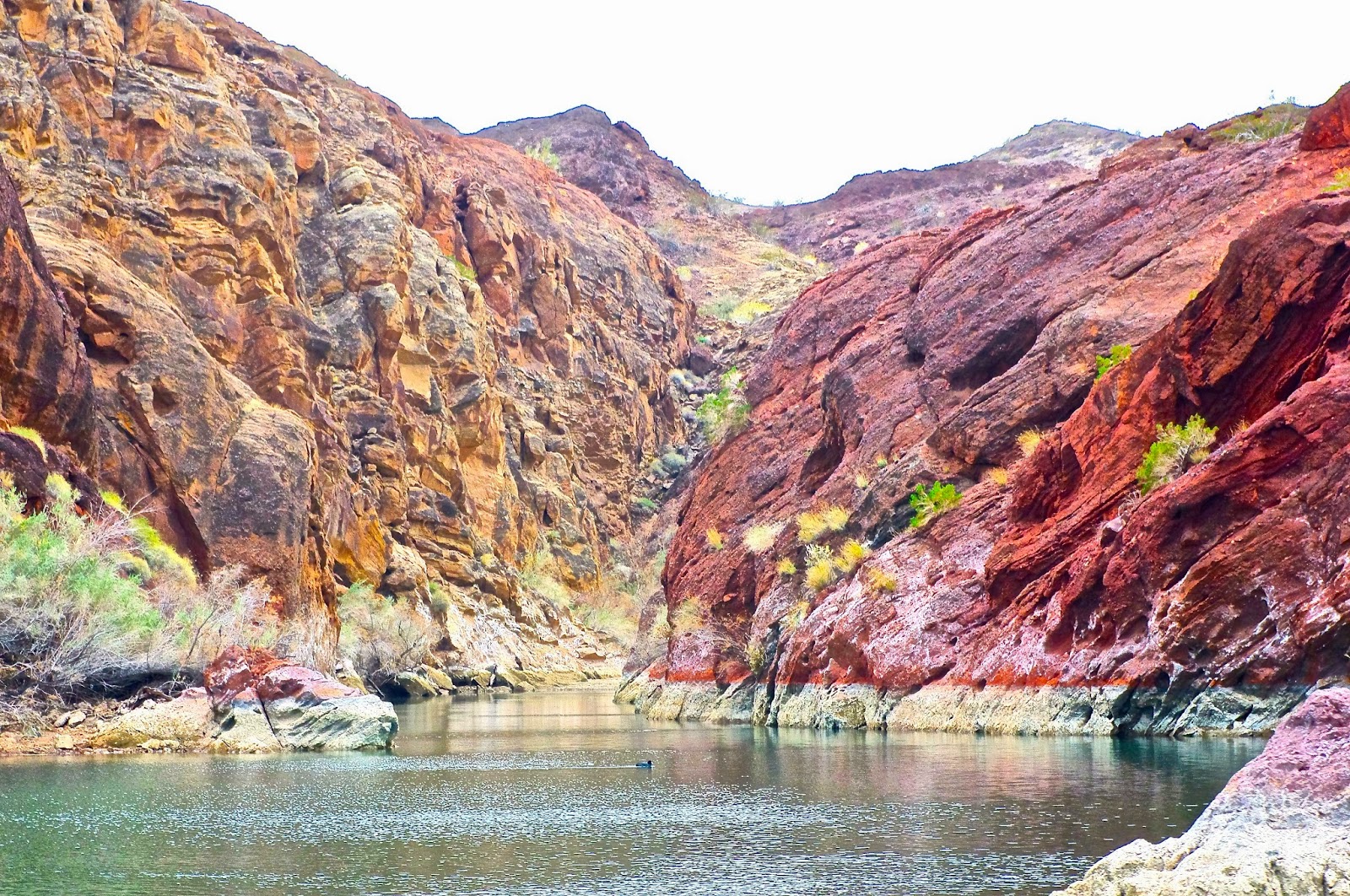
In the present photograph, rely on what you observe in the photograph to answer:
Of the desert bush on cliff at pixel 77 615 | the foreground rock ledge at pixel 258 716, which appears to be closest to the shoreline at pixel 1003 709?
the foreground rock ledge at pixel 258 716

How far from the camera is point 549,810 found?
77.8 feet

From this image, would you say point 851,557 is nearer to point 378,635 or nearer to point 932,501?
point 932,501

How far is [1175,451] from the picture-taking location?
32844 millimetres

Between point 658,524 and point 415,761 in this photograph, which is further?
point 658,524

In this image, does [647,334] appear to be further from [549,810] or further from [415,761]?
[549,810]

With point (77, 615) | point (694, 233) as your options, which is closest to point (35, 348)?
point (77, 615)

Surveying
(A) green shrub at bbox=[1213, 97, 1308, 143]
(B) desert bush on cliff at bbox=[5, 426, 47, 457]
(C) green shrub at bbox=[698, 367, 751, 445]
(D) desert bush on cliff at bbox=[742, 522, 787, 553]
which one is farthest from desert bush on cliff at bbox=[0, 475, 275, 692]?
(A) green shrub at bbox=[1213, 97, 1308, 143]

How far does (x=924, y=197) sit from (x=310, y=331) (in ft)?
401

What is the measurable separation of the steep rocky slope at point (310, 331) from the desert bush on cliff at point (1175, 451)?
42189mm

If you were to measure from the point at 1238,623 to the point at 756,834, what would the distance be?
13.5 m

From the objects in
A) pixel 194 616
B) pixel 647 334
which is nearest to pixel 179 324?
pixel 194 616

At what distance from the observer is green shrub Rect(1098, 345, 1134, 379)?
1587 inches

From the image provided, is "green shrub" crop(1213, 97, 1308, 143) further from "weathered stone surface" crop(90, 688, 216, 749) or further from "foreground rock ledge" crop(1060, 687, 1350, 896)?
"foreground rock ledge" crop(1060, 687, 1350, 896)

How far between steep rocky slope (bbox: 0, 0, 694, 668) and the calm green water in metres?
31.4
